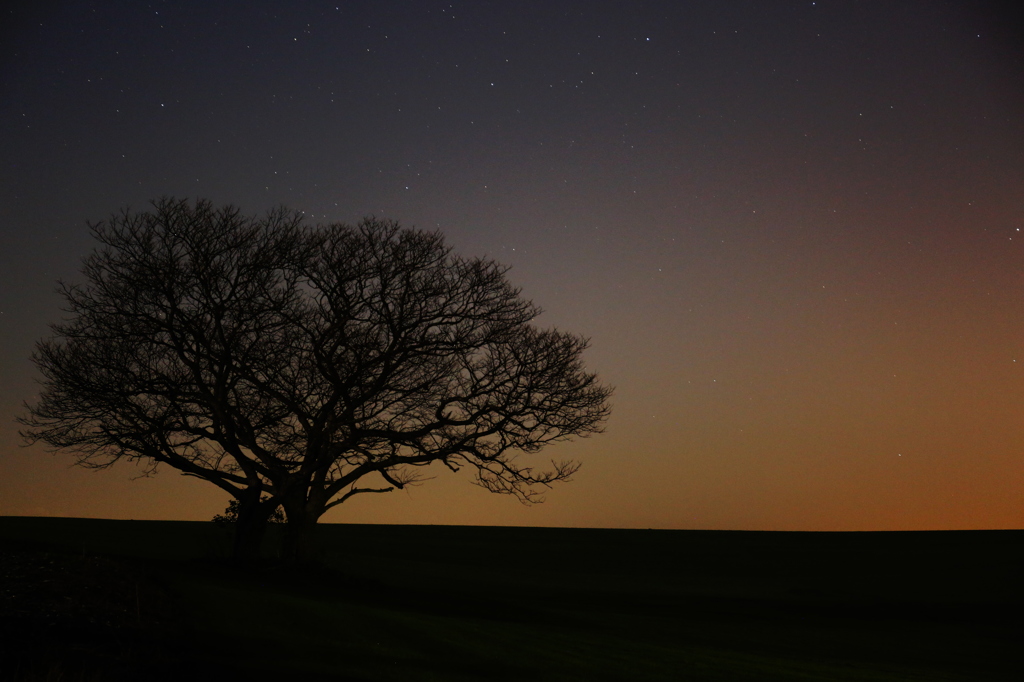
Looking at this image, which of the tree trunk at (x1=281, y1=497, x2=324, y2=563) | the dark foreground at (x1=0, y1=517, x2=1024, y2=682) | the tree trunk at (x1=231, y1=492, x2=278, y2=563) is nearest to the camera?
the dark foreground at (x1=0, y1=517, x2=1024, y2=682)

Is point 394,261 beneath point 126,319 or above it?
above

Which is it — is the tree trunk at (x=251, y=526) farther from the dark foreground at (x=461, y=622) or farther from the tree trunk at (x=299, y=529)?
the dark foreground at (x=461, y=622)

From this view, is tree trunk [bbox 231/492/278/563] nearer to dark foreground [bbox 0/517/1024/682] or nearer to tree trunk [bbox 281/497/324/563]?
tree trunk [bbox 281/497/324/563]

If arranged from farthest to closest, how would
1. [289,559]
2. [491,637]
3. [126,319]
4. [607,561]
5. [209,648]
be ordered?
[607,561] → [289,559] → [126,319] → [491,637] → [209,648]

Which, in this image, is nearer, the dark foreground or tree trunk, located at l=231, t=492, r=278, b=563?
the dark foreground

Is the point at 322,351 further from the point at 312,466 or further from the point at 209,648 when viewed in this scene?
the point at 209,648

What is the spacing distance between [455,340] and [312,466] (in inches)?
228

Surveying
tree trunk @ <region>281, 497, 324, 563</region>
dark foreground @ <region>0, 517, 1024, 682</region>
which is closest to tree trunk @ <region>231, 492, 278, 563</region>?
tree trunk @ <region>281, 497, 324, 563</region>

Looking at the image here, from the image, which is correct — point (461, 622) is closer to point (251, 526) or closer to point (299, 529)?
point (299, 529)

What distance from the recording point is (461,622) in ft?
66.0

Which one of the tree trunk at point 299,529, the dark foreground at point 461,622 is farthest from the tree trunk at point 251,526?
the dark foreground at point 461,622

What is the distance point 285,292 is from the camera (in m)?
24.5

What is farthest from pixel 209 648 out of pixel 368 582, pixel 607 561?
pixel 607 561

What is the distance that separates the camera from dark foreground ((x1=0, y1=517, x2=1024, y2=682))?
14.4m
